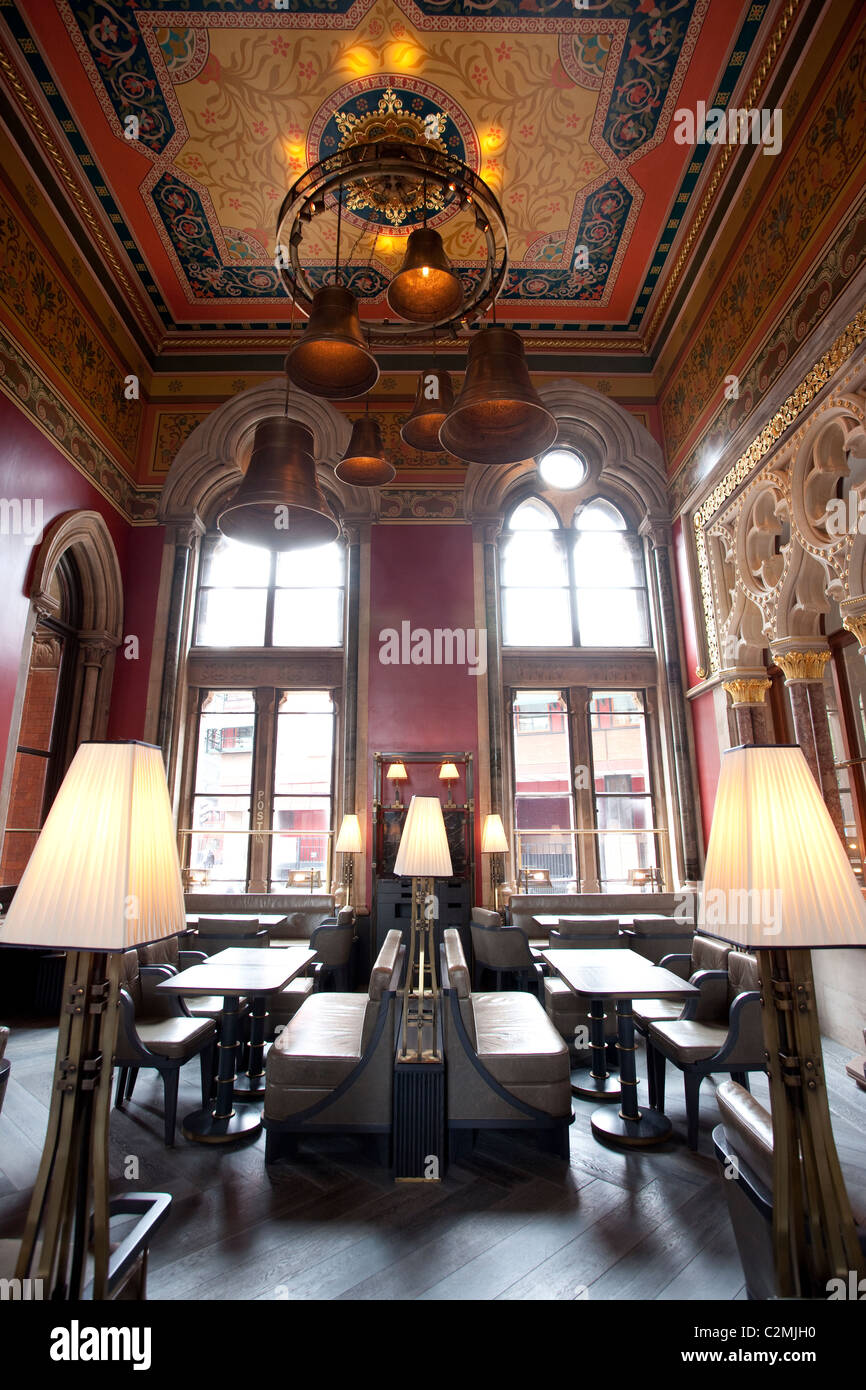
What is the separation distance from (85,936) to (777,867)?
1399 millimetres

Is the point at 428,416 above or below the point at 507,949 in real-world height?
above

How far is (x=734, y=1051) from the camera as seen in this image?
324 cm

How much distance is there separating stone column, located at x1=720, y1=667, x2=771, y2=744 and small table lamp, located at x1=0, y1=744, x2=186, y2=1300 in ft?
19.0

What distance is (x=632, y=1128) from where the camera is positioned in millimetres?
3383

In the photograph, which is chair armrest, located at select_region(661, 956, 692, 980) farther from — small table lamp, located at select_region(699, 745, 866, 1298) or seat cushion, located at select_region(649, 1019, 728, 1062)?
small table lamp, located at select_region(699, 745, 866, 1298)

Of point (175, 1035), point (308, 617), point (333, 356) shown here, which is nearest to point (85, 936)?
point (175, 1035)

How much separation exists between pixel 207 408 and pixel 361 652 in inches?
140

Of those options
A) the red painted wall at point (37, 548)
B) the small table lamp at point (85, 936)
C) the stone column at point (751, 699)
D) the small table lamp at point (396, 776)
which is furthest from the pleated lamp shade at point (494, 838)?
the small table lamp at point (85, 936)

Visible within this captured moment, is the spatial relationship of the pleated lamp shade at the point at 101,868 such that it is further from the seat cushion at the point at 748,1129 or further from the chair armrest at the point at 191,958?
the chair armrest at the point at 191,958

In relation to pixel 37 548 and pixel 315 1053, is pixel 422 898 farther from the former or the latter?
pixel 37 548

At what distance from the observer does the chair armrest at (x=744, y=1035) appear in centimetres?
322

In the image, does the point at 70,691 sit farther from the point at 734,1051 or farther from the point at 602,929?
the point at 734,1051
